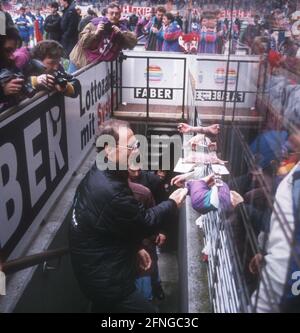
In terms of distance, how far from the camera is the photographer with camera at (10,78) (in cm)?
292

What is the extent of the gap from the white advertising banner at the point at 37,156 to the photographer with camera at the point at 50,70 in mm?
110

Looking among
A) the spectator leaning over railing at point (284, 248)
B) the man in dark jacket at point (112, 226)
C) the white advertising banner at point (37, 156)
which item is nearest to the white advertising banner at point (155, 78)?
the white advertising banner at point (37, 156)

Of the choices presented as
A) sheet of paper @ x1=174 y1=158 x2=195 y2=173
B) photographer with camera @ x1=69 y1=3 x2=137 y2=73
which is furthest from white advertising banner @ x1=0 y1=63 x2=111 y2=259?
sheet of paper @ x1=174 y1=158 x2=195 y2=173

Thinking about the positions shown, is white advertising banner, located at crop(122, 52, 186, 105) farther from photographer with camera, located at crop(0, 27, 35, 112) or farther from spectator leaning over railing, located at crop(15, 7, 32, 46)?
spectator leaning over railing, located at crop(15, 7, 32, 46)

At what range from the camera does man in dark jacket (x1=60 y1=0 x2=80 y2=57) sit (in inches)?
328

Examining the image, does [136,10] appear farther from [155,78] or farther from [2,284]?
[2,284]

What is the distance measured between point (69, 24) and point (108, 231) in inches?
269

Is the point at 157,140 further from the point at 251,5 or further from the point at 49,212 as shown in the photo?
the point at 251,5

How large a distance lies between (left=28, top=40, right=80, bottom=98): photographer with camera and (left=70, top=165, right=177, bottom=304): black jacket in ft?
4.23

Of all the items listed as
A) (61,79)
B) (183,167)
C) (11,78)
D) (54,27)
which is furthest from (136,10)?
(183,167)

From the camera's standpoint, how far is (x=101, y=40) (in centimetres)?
600

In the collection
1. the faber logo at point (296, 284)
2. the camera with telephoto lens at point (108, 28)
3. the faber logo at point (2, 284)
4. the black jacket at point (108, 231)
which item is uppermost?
the camera with telephoto lens at point (108, 28)

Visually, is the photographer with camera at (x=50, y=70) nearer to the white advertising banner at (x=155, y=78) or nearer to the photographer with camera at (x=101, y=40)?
the photographer with camera at (x=101, y=40)
